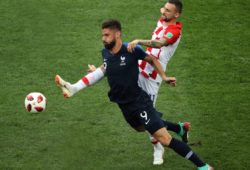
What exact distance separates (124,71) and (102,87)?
138 inches

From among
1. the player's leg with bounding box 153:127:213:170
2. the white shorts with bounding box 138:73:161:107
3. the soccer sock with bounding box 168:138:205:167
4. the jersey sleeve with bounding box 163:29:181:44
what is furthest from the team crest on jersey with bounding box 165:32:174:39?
the soccer sock with bounding box 168:138:205:167

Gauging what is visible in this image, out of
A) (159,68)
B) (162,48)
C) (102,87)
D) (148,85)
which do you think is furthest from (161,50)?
(102,87)

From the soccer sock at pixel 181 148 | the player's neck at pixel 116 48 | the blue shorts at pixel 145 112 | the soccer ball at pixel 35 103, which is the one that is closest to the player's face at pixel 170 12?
the player's neck at pixel 116 48

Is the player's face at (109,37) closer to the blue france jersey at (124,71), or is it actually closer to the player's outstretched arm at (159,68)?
the blue france jersey at (124,71)

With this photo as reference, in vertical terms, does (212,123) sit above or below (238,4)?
below

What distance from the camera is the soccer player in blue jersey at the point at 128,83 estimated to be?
927cm

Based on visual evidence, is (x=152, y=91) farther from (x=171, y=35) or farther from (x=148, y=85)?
(x=171, y=35)

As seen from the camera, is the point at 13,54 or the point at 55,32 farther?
the point at 55,32

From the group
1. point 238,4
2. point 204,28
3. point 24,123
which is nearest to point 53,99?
point 24,123

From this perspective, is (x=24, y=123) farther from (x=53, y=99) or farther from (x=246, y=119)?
(x=246, y=119)

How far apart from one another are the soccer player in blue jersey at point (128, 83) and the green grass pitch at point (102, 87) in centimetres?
89

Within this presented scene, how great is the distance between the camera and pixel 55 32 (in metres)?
14.9

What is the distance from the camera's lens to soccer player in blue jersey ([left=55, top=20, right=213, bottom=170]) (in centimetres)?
927

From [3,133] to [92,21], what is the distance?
5052 mm
